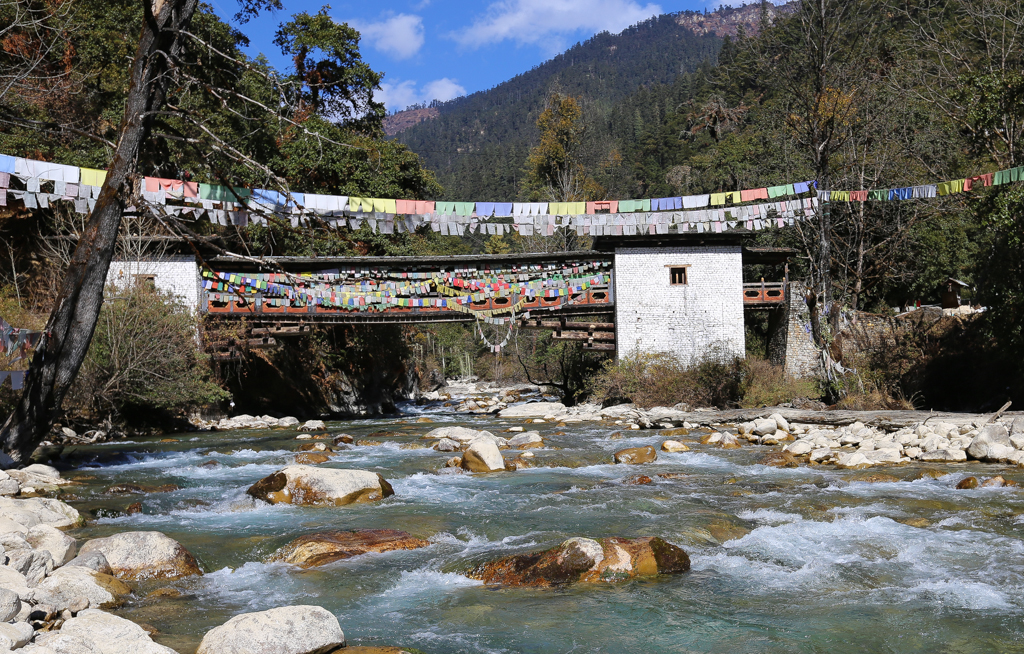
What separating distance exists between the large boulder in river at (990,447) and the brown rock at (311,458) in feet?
33.7

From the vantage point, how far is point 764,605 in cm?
584

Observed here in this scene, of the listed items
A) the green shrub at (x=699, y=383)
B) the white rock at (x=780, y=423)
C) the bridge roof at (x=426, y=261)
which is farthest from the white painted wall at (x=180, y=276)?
the white rock at (x=780, y=423)

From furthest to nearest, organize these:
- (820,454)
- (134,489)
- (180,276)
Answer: (180,276) → (820,454) → (134,489)

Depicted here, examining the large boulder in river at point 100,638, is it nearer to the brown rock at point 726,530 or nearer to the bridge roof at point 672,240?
the brown rock at point 726,530

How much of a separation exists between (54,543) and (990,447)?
12.1m

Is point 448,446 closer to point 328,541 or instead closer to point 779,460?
point 779,460

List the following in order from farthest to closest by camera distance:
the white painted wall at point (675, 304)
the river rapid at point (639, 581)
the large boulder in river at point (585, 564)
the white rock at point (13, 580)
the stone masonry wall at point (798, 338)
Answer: the white painted wall at point (675, 304)
the stone masonry wall at point (798, 338)
the large boulder in river at point (585, 564)
the river rapid at point (639, 581)
the white rock at point (13, 580)

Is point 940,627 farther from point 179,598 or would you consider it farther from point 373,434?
point 373,434

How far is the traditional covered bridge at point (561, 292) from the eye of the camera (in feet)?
75.4

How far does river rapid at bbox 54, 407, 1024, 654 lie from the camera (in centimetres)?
532

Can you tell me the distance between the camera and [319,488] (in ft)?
31.1

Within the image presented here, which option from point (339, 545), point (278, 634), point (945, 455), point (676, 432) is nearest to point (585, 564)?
point (339, 545)

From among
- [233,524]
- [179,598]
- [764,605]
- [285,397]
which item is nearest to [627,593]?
[764,605]

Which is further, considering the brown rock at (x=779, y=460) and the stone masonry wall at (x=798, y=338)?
the stone masonry wall at (x=798, y=338)
